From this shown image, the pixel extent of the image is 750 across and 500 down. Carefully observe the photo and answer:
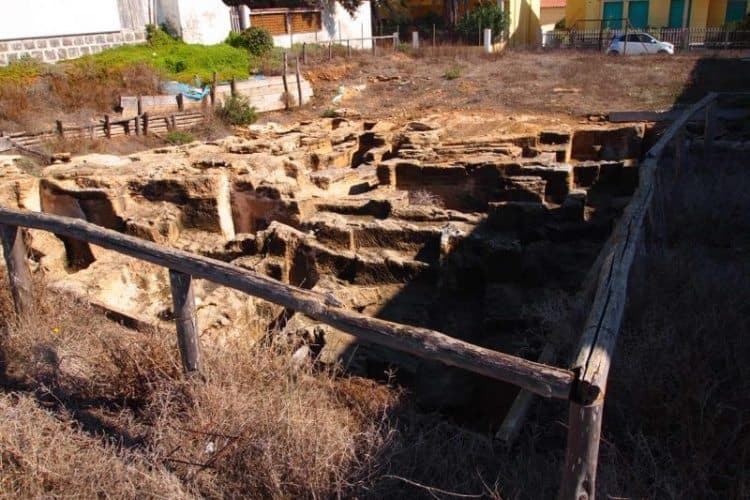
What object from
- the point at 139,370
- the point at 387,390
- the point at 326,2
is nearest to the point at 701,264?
→ the point at 387,390

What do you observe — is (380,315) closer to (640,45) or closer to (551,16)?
(640,45)

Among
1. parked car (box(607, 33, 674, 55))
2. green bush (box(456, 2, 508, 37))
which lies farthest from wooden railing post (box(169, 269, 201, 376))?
green bush (box(456, 2, 508, 37))

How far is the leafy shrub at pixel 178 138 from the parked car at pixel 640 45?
17.7 metres

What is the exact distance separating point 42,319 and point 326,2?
27348 mm

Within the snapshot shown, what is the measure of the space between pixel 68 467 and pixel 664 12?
37.3 meters

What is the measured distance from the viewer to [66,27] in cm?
2050

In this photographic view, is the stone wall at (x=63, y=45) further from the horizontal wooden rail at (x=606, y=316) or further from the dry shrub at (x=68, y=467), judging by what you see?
the horizontal wooden rail at (x=606, y=316)

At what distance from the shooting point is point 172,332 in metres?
4.54

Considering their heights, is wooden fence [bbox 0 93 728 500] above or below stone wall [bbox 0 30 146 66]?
below

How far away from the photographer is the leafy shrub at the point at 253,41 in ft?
80.0

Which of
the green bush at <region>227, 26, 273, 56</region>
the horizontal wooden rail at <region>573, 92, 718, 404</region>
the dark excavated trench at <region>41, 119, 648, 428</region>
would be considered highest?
the green bush at <region>227, 26, 273, 56</region>

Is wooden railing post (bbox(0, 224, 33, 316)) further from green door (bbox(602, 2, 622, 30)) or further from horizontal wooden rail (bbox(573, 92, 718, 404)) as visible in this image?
green door (bbox(602, 2, 622, 30))

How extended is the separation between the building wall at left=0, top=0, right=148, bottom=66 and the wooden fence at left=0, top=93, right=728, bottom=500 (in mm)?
16923

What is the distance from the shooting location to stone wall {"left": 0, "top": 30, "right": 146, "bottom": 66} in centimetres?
1889
